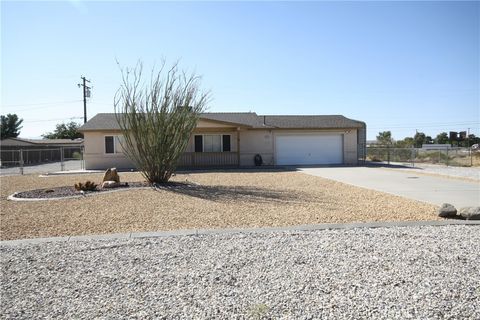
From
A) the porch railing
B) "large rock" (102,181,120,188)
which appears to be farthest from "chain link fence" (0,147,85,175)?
"large rock" (102,181,120,188)

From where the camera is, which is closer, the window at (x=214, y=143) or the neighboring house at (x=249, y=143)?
the neighboring house at (x=249, y=143)

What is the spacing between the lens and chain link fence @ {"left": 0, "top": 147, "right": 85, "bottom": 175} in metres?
27.7

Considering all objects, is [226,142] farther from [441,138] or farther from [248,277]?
[441,138]

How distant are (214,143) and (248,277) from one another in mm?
23096

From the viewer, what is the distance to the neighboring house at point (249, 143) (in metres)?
26.1

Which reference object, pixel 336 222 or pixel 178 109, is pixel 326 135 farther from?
pixel 336 222

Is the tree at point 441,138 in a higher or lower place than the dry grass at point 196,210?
higher


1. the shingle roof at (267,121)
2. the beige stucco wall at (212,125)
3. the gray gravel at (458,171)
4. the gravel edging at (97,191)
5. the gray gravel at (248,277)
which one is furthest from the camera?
the shingle roof at (267,121)

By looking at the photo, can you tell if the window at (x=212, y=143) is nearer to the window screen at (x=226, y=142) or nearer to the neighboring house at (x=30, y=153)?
the window screen at (x=226, y=142)

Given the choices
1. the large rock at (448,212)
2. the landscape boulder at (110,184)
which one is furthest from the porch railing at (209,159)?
the large rock at (448,212)

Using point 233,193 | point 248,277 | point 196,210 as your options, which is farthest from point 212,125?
point 248,277

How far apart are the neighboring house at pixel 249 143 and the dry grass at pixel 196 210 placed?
13389 millimetres

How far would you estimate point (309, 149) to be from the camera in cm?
2886

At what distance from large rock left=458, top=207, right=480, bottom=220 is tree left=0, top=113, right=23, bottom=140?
68232mm
